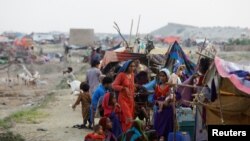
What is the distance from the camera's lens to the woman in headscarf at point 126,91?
30.1 feet

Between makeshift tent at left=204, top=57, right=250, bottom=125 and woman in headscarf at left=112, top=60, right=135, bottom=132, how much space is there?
174 cm

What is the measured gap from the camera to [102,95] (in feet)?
32.3

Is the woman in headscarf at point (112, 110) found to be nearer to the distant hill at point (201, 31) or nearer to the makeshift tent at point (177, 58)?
the makeshift tent at point (177, 58)

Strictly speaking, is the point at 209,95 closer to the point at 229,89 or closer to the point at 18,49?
the point at 229,89

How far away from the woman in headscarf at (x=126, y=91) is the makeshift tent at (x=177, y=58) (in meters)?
2.67

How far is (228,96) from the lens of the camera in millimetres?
7605

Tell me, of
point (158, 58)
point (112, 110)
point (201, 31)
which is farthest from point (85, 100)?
point (201, 31)

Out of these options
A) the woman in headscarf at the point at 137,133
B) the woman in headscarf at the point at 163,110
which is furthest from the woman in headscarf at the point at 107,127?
the woman in headscarf at the point at 163,110

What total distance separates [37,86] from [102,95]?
64.1ft

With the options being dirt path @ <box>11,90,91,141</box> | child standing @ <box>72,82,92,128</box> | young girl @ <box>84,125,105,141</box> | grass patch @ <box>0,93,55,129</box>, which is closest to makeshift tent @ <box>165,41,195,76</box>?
child standing @ <box>72,82,92,128</box>

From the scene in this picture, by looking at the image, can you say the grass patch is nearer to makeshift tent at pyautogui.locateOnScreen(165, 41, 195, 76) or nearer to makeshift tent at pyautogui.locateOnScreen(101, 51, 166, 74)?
makeshift tent at pyautogui.locateOnScreen(101, 51, 166, 74)

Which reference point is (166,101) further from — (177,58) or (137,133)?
(177,58)

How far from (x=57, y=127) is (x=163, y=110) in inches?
181

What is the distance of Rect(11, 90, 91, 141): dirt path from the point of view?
1125cm
